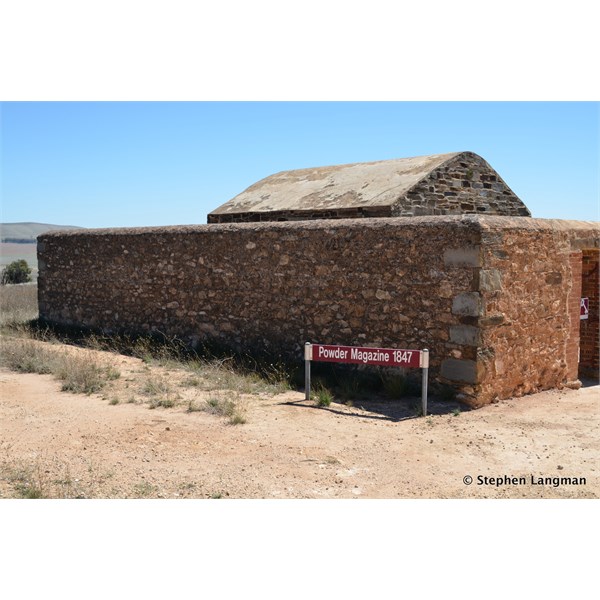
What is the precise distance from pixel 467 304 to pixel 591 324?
372cm

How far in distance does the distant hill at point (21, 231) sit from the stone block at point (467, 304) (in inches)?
3285

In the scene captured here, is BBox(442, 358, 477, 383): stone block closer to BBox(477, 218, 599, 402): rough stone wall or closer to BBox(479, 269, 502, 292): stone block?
BBox(477, 218, 599, 402): rough stone wall

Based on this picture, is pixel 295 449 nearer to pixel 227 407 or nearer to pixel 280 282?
pixel 227 407

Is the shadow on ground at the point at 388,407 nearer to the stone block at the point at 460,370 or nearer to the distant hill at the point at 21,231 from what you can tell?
the stone block at the point at 460,370

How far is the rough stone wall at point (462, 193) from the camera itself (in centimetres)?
1139

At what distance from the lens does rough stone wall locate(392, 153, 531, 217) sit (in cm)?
1139

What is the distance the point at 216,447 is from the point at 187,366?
376cm

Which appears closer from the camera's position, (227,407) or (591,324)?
(227,407)

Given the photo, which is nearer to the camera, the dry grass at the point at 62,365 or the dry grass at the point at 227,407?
the dry grass at the point at 227,407

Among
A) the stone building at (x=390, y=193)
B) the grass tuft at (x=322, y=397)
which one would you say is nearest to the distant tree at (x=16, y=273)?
the stone building at (x=390, y=193)

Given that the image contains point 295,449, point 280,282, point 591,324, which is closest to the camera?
point 295,449

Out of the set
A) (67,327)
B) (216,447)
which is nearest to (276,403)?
(216,447)

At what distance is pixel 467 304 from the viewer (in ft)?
27.4

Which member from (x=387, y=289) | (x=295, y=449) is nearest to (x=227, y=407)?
(x=295, y=449)
